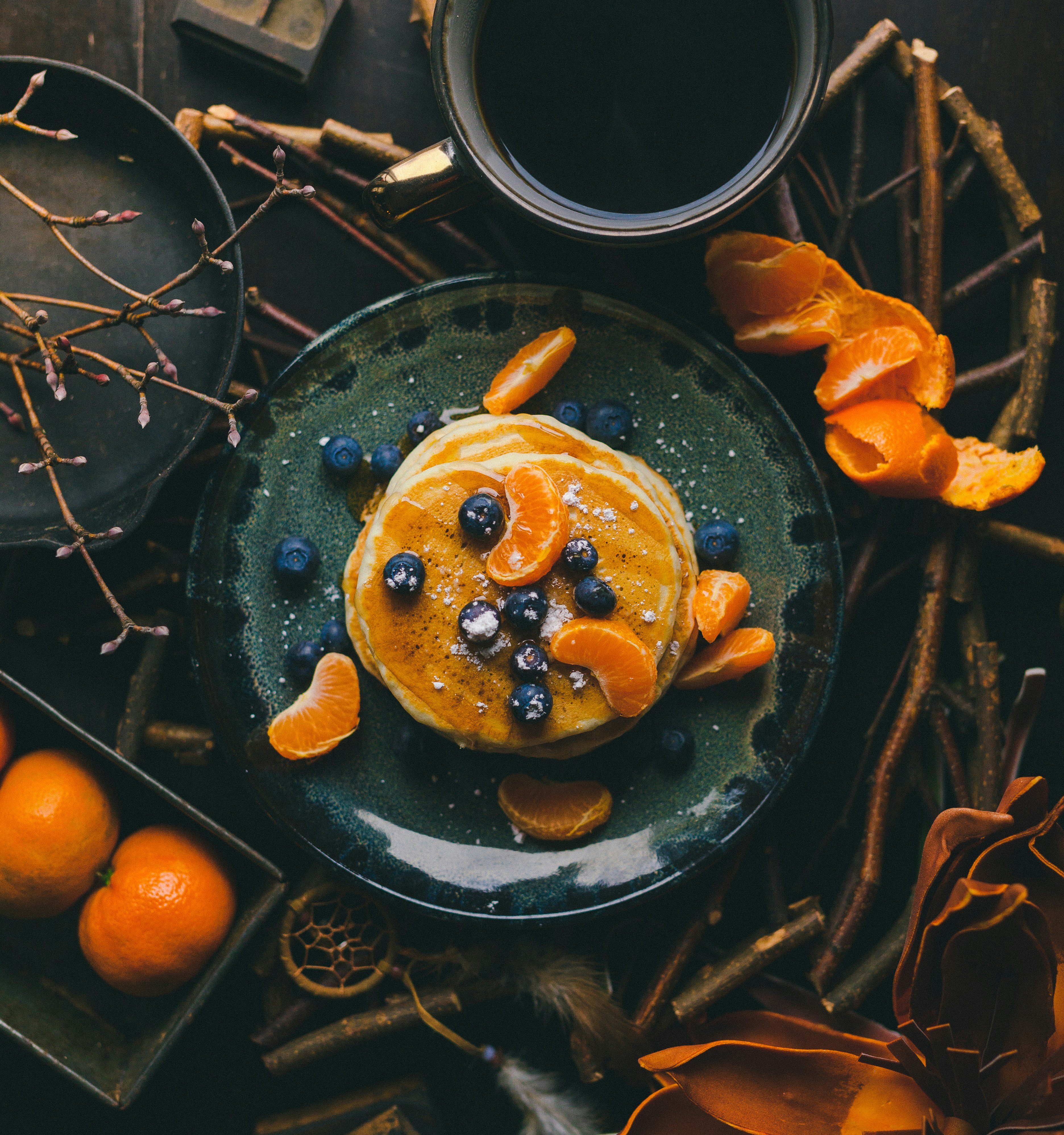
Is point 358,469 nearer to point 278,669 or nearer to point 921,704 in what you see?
point 278,669

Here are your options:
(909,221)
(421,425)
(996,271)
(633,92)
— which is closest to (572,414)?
(421,425)

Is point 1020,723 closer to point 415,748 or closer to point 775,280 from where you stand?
point 775,280

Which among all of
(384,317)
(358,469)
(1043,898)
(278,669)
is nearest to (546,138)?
(384,317)

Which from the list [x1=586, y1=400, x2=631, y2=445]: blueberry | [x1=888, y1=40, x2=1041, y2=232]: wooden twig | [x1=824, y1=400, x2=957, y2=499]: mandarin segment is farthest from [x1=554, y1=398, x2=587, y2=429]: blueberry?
[x1=888, y1=40, x2=1041, y2=232]: wooden twig

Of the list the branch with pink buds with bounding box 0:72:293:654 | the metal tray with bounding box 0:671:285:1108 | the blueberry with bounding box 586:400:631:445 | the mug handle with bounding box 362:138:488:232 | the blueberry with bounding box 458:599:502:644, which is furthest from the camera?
the blueberry with bounding box 586:400:631:445

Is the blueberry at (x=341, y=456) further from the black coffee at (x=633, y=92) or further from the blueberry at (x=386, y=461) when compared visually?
the black coffee at (x=633, y=92)

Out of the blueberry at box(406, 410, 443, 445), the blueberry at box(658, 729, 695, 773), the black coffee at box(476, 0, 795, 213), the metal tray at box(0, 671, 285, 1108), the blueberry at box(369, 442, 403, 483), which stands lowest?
the metal tray at box(0, 671, 285, 1108)

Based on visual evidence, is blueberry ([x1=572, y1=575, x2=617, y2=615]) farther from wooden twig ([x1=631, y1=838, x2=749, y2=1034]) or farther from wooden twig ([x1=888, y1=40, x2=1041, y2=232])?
wooden twig ([x1=888, y1=40, x2=1041, y2=232])
